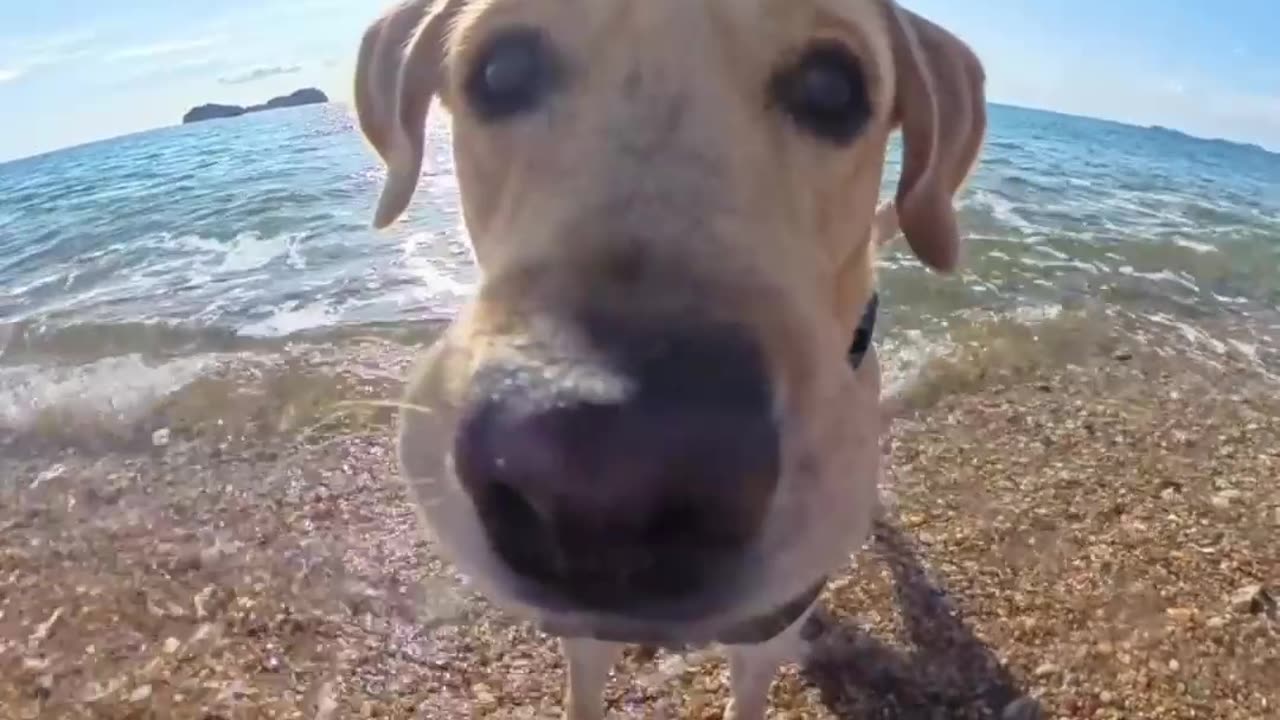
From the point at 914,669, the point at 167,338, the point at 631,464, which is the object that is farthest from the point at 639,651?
the point at 167,338

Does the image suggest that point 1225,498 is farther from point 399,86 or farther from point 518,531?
point 518,531

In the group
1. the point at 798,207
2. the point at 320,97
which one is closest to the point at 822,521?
the point at 798,207

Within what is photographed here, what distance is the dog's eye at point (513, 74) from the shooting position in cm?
223

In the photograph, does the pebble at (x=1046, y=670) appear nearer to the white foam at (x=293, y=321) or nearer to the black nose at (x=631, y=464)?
the black nose at (x=631, y=464)

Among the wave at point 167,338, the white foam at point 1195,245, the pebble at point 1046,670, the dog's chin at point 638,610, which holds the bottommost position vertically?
the wave at point 167,338

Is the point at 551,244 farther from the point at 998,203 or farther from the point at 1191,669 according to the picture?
the point at 998,203

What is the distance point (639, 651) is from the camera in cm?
372

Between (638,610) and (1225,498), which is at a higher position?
(638,610)

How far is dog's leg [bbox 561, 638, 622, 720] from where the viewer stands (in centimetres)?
297

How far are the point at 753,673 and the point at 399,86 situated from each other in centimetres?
202

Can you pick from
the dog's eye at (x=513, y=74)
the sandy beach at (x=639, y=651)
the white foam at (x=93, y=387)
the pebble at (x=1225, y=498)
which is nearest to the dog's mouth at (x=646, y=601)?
the dog's eye at (x=513, y=74)

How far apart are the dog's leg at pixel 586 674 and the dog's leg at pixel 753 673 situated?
0.37 meters

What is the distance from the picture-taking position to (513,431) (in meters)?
1.30

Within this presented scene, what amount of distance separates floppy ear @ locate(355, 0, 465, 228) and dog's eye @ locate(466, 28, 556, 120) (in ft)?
1.84
